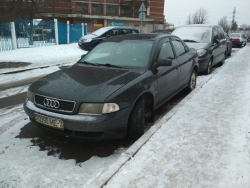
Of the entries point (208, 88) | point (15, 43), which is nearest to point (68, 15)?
point (15, 43)

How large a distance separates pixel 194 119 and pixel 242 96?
207 cm

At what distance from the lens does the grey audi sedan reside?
2.77 meters

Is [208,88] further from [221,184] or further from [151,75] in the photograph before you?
[221,184]

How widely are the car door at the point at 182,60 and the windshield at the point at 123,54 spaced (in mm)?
1003

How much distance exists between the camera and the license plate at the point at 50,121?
9.30 ft

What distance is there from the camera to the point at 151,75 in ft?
11.8

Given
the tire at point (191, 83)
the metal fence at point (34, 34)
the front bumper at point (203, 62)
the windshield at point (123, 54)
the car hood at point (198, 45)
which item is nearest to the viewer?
the windshield at point (123, 54)

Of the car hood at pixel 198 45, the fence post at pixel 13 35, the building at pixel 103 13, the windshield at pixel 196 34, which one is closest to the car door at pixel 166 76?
the car hood at pixel 198 45

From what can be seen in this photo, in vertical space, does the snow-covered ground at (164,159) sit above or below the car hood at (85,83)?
below

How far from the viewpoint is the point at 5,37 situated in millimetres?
12945

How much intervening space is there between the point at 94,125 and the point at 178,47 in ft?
10.4

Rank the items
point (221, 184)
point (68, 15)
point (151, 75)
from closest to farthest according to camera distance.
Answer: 1. point (221, 184)
2. point (151, 75)
3. point (68, 15)

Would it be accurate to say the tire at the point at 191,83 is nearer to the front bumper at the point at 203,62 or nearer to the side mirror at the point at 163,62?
the front bumper at the point at 203,62

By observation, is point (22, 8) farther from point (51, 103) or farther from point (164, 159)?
point (164, 159)
